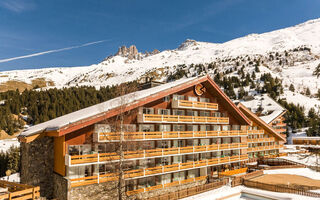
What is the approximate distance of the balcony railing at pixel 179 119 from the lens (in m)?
27.7

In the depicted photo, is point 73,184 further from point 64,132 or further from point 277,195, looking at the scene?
point 277,195

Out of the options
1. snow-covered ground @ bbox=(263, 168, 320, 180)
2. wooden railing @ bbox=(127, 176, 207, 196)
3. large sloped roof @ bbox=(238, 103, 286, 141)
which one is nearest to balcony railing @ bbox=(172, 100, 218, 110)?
wooden railing @ bbox=(127, 176, 207, 196)

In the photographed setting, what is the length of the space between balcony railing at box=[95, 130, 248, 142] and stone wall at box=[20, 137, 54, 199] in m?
6.32

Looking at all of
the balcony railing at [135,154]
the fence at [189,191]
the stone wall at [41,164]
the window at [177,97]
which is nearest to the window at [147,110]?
the window at [177,97]

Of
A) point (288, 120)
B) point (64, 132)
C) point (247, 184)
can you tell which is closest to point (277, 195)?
point (247, 184)

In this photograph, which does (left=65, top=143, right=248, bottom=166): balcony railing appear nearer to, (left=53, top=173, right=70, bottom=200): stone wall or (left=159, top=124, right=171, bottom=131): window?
(left=53, top=173, right=70, bottom=200): stone wall

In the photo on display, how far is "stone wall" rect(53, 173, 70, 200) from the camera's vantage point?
21.4m

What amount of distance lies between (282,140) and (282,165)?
12.9m

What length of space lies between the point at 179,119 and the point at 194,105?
139 inches

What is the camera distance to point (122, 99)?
2378 centimetres

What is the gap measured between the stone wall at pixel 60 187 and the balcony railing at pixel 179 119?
1026cm

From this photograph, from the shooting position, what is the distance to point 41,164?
80.6 ft

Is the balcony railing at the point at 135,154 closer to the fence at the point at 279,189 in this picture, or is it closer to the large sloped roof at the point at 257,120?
the fence at the point at 279,189

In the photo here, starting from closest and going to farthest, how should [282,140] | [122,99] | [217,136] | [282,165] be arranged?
[122,99], [217,136], [282,165], [282,140]
